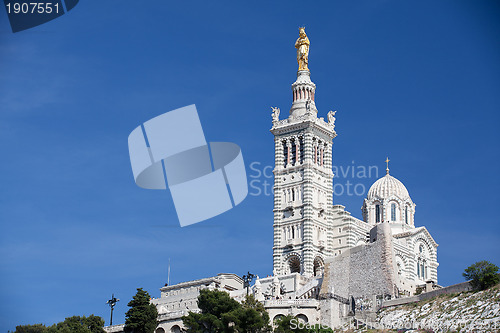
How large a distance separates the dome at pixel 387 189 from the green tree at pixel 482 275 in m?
41.6

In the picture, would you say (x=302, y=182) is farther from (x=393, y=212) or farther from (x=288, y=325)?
(x=288, y=325)

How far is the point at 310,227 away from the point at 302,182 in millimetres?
5437

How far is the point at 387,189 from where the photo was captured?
127 metres

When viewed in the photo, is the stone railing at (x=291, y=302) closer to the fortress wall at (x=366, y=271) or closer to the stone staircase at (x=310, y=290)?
the fortress wall at (x=366, y=271)

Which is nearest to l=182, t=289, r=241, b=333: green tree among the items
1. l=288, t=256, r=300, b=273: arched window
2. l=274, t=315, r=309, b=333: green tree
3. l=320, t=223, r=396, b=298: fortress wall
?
l=274, t=315, r=309, b=333: green tree

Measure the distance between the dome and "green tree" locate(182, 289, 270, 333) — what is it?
3643 cm

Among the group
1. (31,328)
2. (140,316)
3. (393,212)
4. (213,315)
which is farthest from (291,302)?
(393,212)

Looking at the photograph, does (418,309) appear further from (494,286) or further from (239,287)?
(239,287)

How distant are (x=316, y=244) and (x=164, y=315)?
866 inches

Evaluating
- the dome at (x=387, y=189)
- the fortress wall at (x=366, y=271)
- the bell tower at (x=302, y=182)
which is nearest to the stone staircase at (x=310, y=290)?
the fortress wall at (x=366, y=271)

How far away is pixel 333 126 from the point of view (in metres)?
122

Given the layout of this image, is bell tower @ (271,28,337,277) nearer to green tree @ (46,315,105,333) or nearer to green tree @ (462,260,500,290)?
green tree @ (46,315,105,333)

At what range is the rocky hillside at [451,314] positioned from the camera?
3095 inches

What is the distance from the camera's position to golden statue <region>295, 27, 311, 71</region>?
12294cm
